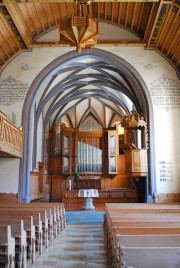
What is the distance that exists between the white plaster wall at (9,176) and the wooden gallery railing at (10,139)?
62 centimetres

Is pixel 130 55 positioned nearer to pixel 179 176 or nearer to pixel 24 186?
pixel 179 176

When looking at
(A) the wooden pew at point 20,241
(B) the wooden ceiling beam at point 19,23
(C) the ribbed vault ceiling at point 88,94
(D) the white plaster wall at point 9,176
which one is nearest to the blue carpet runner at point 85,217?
(D) the white plaster wall at point 9,176

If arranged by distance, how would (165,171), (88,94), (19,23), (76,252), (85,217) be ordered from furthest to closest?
(88,94), (85,217), (165,171), (19,23), (76,252)

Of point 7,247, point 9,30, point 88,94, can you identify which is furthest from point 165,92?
point 7,247

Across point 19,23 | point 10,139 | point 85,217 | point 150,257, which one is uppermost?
point 19,23

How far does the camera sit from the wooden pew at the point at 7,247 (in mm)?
4230

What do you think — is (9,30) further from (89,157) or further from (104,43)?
(89,157)

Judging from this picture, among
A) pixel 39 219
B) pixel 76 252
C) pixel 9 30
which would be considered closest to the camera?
pixel 39 219

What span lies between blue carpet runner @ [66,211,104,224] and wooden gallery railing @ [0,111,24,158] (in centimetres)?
344

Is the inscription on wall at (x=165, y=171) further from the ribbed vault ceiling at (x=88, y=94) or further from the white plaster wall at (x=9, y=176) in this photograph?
the white plaster wall at (x=9, y=176)

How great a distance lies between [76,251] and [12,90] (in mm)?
8662

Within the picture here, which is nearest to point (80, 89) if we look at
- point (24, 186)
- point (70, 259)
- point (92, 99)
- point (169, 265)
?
point (92, 99)

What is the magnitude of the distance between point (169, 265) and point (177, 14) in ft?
32.2

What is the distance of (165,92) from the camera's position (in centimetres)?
1285
